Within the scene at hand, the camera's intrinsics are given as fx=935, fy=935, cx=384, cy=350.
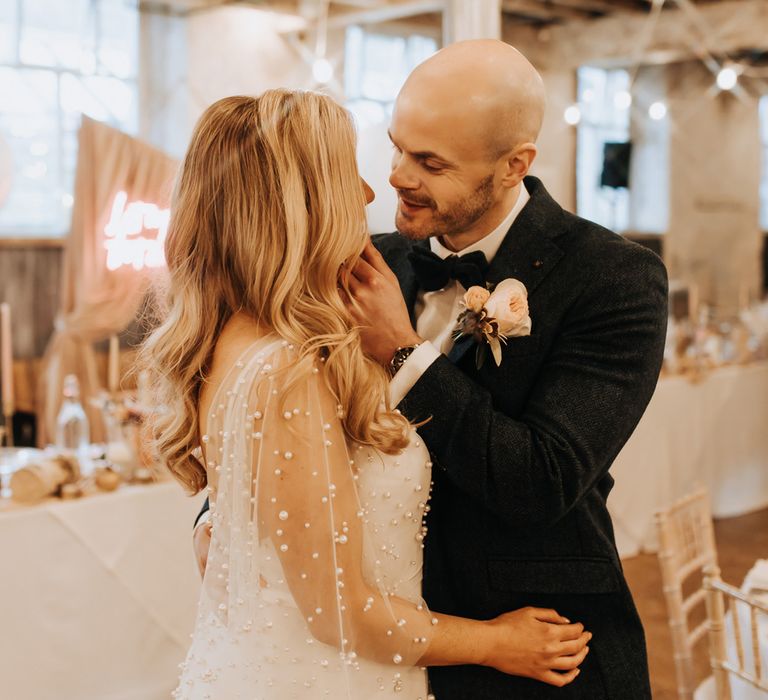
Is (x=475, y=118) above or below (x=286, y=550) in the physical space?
above

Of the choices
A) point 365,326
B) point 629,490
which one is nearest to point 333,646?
point 365,326

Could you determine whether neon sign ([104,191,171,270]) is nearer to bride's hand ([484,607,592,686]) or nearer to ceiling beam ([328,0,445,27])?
ceiling beam ([328,0,445,27])

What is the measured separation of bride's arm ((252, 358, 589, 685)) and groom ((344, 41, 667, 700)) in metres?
0.08

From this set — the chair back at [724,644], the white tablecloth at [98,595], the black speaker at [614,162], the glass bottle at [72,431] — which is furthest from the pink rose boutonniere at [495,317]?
the black speaker at [614,162]

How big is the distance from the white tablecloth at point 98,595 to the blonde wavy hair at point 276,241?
1.69 meters

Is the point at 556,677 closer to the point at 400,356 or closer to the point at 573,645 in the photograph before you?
the point at 573,645

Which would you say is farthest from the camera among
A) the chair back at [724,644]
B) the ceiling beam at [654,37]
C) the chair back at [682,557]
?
the ceiling beam at [654,37]

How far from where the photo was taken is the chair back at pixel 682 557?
2.38 meters

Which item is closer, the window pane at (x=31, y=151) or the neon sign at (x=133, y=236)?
the neon sign at (x=133, y=236)

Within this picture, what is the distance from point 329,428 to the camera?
4.44 ft

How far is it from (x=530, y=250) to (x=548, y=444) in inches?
15.0

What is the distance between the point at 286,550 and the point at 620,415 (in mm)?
567

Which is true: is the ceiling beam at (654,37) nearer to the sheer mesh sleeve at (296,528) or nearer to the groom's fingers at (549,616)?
the groom's fingers at (549,616)

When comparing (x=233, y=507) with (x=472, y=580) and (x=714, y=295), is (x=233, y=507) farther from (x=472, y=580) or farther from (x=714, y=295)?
(x=714, y=295)
